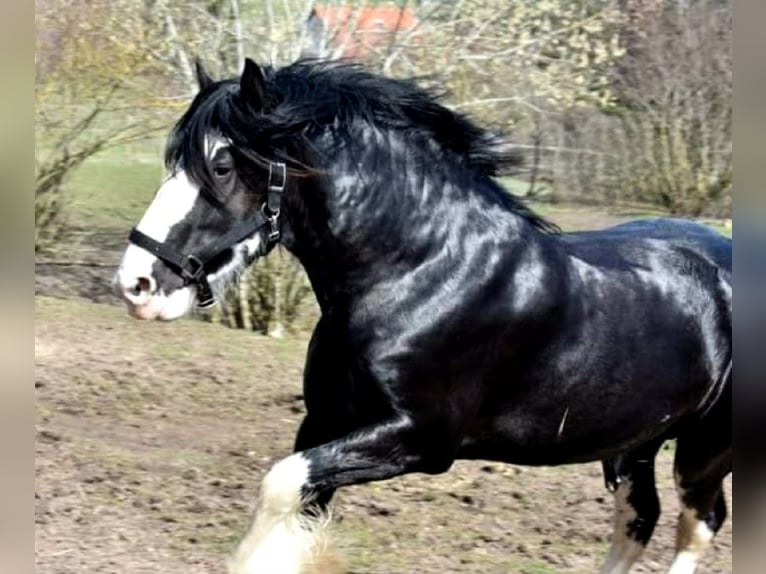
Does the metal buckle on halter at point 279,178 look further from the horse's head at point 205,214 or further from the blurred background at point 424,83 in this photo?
the blurred background at point 424,83

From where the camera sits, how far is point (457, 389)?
409cm

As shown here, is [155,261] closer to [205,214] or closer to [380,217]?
[205,214]

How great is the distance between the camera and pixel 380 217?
411 centimetres

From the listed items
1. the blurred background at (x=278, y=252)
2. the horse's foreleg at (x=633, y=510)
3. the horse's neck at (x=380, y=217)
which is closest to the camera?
the horse's neck at (x=380, y=217)

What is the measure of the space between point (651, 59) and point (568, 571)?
675cm

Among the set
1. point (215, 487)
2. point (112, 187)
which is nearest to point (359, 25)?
point (112, 187)

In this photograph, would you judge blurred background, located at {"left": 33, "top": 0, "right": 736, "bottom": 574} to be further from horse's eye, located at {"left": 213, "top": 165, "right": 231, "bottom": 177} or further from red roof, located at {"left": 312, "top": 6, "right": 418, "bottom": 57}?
horse's eye, located at {"left": 213, "top": 165, "right": 231, "bottom": 177}

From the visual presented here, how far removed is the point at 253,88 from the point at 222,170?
288 mm

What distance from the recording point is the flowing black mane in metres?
3.99

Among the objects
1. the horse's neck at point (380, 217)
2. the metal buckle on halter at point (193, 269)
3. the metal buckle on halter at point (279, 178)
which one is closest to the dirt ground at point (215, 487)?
the horse's neck at point (380, 217)

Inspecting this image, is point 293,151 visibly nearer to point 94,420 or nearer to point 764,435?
point 764,435

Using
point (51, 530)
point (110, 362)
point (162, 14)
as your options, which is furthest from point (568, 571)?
point (162, 14)

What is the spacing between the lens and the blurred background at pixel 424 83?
881 centimetres

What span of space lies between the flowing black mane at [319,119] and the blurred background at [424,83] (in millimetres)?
3612
